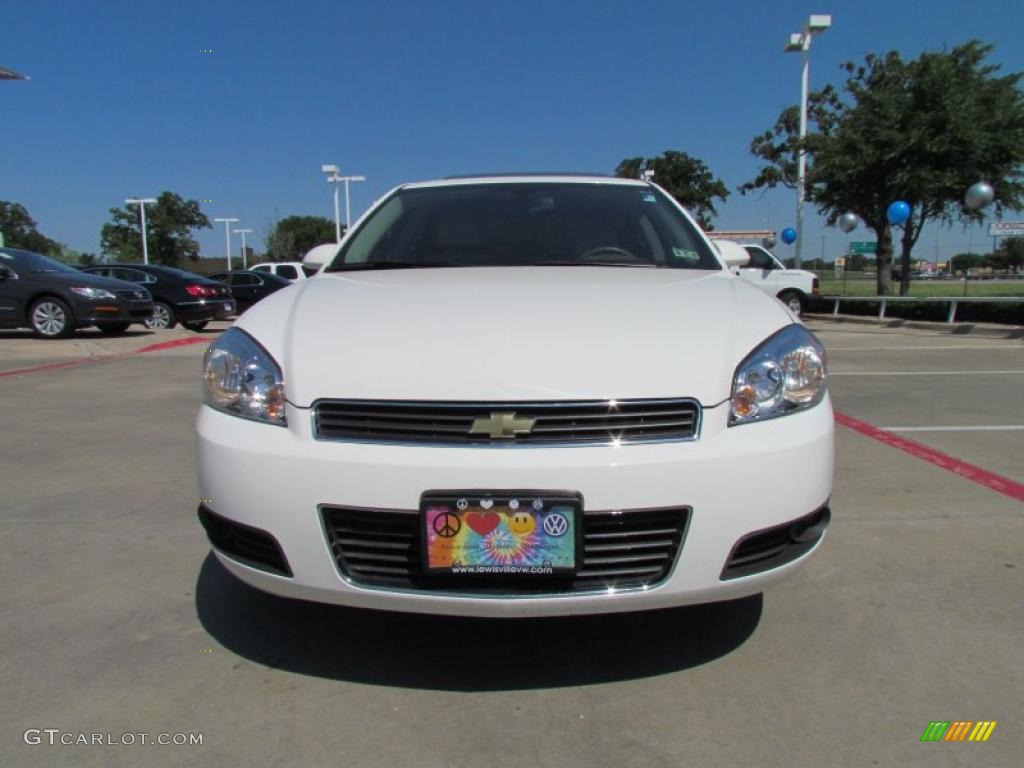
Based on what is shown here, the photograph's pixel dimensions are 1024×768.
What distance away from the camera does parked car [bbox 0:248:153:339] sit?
11273 millimetres

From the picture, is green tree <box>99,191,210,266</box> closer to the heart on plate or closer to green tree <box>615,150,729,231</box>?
green tree <box>615,150,729,231</box>

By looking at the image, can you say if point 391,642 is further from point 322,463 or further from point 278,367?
point 278,367

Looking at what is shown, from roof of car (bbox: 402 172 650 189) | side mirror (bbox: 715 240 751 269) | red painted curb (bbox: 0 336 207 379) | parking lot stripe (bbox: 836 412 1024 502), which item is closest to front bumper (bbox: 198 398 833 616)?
side mirror (bbox: 715 240 751 269)

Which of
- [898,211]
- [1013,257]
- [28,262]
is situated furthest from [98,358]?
[1013,257]

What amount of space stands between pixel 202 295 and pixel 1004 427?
42.8 ft

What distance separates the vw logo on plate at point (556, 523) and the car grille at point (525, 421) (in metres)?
0.18

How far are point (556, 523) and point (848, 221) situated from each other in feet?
74.0

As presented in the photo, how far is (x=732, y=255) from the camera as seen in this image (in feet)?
10.8

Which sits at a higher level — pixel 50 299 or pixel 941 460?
pixel 50 299

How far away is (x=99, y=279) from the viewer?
1184 cm

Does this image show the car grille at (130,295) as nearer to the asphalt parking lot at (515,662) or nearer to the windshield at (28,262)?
Answer: the windshield at (28,262)

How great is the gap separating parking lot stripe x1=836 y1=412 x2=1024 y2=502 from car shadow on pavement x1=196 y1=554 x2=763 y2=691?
2171 millimetres

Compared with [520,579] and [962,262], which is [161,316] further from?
[962,262]

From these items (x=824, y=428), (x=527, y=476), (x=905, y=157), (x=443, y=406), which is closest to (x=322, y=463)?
(x=443, y=406)
